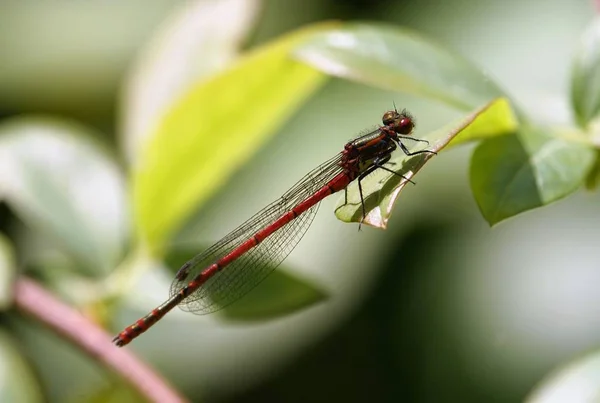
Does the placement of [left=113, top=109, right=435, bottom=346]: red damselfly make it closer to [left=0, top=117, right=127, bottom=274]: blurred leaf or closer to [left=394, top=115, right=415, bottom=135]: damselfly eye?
[left=394, top=115, right=415, bottom=135]: damselfly eye

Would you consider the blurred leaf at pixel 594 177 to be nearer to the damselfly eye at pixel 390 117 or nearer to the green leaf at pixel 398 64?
the green leaf at pixel 398 64

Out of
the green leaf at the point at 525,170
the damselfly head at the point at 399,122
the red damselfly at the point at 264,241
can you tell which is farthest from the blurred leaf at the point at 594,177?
the damselfly head at the point at 399,122

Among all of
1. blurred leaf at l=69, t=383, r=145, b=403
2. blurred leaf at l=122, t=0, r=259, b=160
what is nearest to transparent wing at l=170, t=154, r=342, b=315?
blurred leaf at l=69, t=383, r=145, b=403

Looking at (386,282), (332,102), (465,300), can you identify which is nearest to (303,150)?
(332,102)

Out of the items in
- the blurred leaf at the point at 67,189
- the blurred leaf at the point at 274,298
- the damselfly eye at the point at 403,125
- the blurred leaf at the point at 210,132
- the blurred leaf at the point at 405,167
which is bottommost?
the blurred leaf at the point at 405,167

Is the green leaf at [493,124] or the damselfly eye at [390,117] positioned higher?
the damselfly eye at [390,117]

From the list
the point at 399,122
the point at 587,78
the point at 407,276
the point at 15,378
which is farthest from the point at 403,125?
the point at 407,276

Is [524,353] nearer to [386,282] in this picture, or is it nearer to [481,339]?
[481,339]
